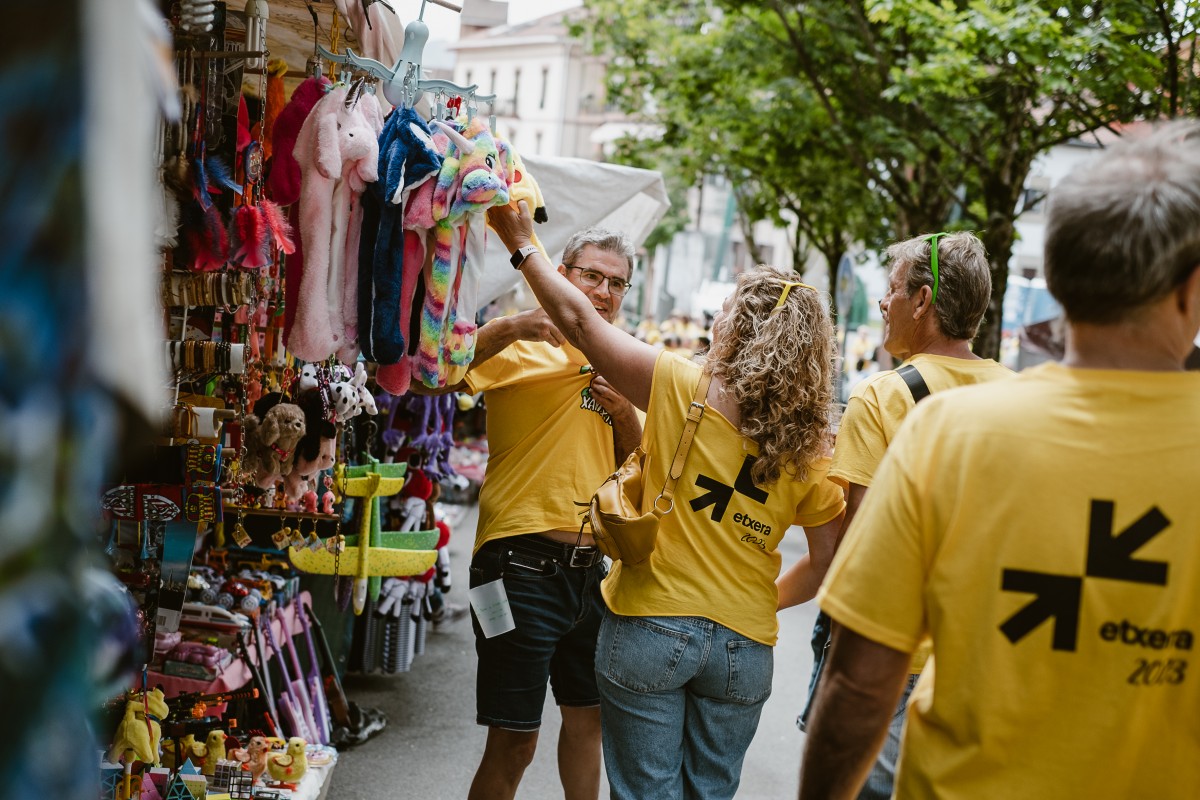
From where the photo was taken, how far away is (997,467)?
5.53 feet

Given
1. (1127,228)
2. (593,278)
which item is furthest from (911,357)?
(1127,228)

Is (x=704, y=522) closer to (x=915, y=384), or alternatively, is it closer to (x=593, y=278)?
(x=915, y=384)

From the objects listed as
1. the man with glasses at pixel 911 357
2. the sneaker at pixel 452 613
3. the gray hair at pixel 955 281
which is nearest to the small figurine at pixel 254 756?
the man with glasses at pixel 911 357

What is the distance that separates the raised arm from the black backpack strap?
2.24 ft

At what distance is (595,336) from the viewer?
297cm

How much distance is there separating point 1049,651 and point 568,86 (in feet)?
199

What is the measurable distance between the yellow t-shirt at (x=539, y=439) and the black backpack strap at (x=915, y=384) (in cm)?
109

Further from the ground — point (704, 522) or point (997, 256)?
point (997, 256)

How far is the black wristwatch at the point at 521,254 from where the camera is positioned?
10.2 ft

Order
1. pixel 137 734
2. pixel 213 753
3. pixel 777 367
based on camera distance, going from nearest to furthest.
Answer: pixel 777 367 < pixel 137 734 < pixel 213 753

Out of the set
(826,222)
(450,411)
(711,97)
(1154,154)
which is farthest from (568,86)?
(1154,154)

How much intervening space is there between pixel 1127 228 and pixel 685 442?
1396 millimetres

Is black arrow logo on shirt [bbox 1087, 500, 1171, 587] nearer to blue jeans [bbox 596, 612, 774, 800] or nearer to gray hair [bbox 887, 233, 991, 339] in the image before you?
blue jeans [bbox 596, 612, 774, 800]

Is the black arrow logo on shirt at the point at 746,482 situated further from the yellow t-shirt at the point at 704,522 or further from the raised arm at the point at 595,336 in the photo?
the raised arm at the point at 595,336
